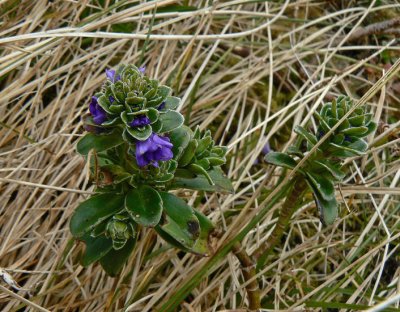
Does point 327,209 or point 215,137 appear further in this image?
point 215,137

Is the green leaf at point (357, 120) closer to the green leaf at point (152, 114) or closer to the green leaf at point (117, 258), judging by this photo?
the green leaf at point (152, 114)

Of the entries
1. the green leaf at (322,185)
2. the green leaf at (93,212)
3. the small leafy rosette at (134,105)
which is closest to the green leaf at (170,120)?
the small leafy rosette at (134,105)

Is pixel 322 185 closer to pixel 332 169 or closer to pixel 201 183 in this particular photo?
pixel 332 169

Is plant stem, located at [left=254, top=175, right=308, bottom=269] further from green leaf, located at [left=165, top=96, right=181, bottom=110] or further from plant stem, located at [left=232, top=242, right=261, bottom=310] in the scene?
green leaf, located at [left=165, top=96, right=181, bottom=110]

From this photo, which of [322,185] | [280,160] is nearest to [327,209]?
[322,185]

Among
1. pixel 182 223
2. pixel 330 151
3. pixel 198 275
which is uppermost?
pixel 330 151

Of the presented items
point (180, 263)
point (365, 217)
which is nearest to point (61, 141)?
point (180, 263)

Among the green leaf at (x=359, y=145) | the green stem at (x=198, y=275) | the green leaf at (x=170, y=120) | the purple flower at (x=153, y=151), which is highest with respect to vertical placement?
the green leaf at (x=170, y=120)

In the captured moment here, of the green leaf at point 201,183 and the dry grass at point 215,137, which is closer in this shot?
the green leaf at point 201,183
